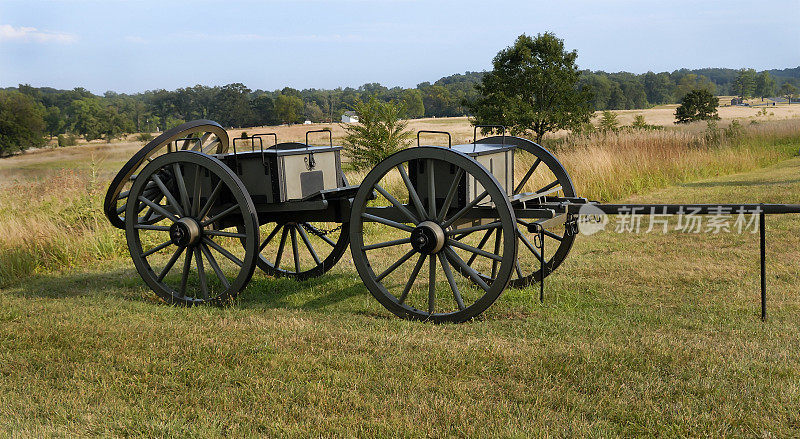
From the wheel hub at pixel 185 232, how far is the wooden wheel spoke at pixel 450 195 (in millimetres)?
2222

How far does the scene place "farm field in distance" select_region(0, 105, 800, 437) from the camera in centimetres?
348

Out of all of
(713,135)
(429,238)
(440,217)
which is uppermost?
(713,135)

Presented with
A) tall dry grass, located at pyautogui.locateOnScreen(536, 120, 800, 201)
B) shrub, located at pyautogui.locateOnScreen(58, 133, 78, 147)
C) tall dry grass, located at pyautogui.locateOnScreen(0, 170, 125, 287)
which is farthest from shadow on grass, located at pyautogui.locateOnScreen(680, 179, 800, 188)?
shrub, located at pyautogui.locateOnScreen(58, 133, 78, 147)

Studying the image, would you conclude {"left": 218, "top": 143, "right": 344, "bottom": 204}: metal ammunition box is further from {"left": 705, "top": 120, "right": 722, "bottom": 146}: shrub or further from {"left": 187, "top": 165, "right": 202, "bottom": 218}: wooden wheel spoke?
{"left": 705, "top": 120, "right": 722, "bottom": 146}: shrub

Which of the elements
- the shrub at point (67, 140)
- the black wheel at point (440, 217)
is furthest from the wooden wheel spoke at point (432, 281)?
the shrub at point (67, 140)

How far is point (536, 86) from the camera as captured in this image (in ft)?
94.6

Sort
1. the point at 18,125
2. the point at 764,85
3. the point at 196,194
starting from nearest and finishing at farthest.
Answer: the point at 196,194 → the point at 18,125 → the point at 764,85

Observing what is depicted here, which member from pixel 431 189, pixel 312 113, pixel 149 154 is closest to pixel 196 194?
pixel 149 154

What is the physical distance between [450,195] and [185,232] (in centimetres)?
243

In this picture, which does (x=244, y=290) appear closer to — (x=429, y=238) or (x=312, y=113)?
(x=429, y=238)

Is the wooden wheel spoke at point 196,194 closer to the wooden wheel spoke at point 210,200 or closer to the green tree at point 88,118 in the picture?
the wooden wheel spoke at point 210,200

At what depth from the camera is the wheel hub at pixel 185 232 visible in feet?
19.0

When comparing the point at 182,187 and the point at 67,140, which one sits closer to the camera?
the point at 182,187

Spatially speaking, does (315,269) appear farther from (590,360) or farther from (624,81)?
(624,81)
